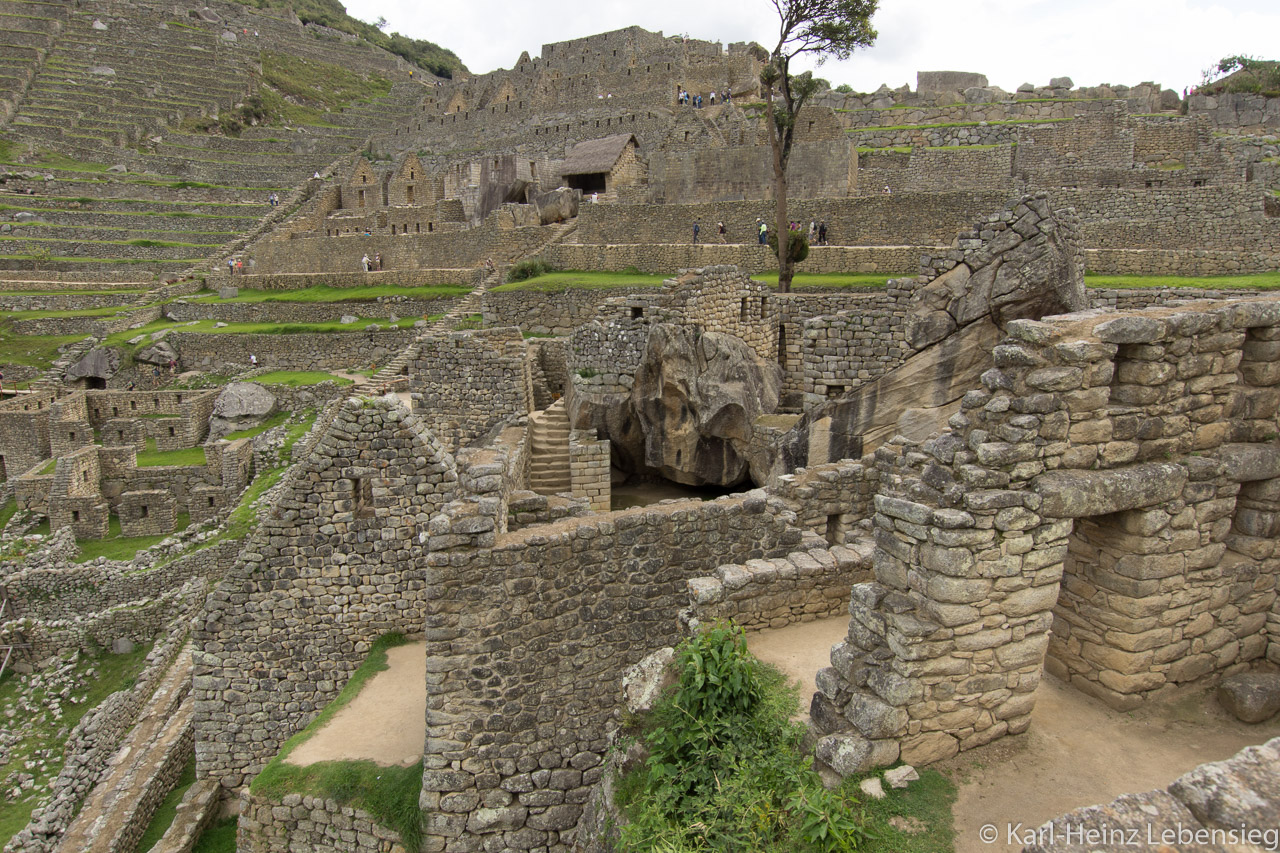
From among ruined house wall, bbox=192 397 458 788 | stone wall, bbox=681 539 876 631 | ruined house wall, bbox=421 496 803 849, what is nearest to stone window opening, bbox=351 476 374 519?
ruined house wall, bbox=192 397 458 788

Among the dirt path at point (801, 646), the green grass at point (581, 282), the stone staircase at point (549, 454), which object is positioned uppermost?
the green grass at point (581, 282)

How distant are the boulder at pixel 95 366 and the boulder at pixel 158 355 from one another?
873 mm

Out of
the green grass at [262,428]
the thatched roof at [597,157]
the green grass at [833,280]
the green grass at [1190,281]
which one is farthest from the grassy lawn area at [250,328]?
the green grass at [1190,281]

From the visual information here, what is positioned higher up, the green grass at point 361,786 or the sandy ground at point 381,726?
the sandy ground at point 381,726

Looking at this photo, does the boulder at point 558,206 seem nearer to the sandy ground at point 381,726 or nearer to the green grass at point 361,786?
the sandy ground at point 381,726

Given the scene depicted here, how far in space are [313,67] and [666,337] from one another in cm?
8689

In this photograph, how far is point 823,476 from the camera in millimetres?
8234

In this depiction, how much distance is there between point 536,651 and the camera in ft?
19.7

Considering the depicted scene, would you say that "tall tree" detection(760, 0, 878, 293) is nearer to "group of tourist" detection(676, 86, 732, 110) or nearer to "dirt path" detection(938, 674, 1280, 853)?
"dirt path" detection(938, 674, 1280, 853)

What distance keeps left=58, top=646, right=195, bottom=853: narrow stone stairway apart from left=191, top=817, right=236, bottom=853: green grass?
2.85 m

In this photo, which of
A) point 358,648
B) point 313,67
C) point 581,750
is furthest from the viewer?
point 313,67

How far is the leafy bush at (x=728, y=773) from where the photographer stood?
156 inches

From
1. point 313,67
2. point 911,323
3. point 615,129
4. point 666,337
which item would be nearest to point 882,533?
point 911,323

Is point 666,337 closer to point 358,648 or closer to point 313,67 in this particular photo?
point 358,648
